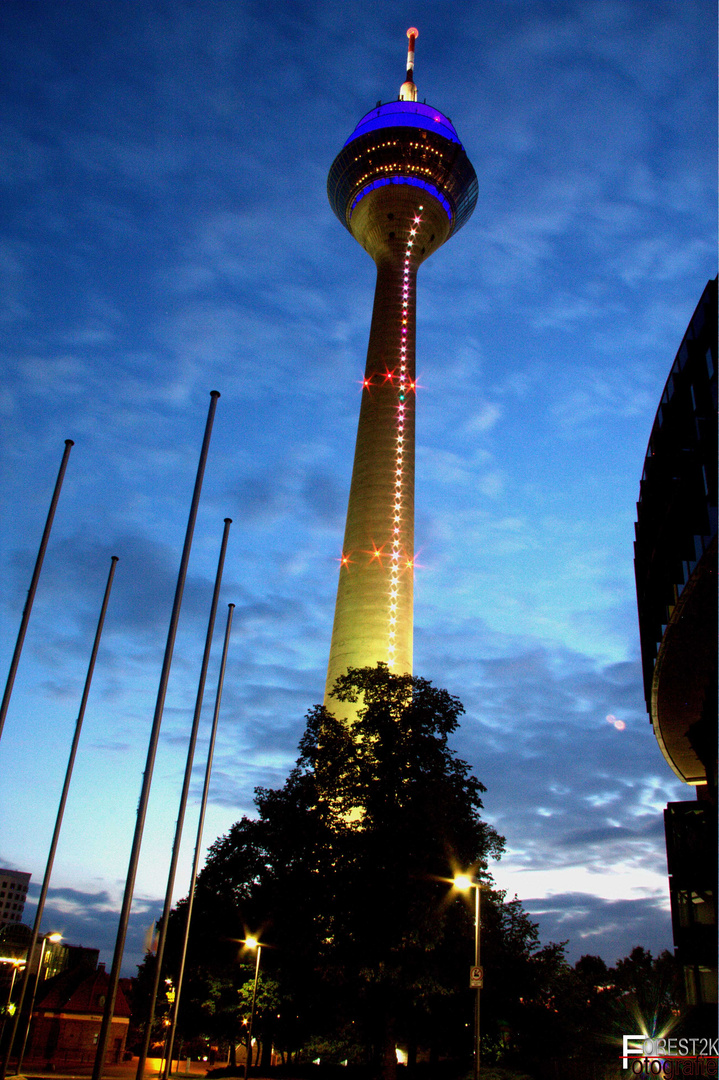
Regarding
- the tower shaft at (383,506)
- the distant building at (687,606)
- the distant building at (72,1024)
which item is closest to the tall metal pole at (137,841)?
the distant building at (687,606)

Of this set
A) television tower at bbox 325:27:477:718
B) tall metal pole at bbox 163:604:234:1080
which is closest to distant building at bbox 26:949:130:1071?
tall metal pole at bbox 163:604:234:1080

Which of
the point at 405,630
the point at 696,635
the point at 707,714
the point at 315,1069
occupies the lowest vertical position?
the point at 315,1069

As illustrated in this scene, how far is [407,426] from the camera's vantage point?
254ft

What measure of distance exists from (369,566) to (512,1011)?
1525 inches

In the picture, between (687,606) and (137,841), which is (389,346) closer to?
(687,606)

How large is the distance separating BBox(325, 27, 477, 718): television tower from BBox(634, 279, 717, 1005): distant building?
26247 mm

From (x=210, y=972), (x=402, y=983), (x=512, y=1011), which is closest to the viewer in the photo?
(x=402, y=983)

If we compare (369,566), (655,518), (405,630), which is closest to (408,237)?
(369,566)

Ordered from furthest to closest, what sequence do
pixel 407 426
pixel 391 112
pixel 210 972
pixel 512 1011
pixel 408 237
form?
1. pixel 391 112
2. pixel 408 237
3. pixel 407 426
4. pixel 210 972
5. pixel 512 1011

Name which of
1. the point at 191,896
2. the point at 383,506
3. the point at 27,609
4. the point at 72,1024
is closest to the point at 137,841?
the point at 27,609

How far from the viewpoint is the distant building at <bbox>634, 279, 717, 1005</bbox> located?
1081 inches

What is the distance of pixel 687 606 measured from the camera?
3005 centimetres

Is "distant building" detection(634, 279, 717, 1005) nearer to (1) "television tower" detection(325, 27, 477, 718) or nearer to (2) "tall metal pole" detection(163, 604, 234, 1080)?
(2) "tall metal pole" detection(163, 604, 234, 1080)

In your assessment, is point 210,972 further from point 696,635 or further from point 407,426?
point 407,426
